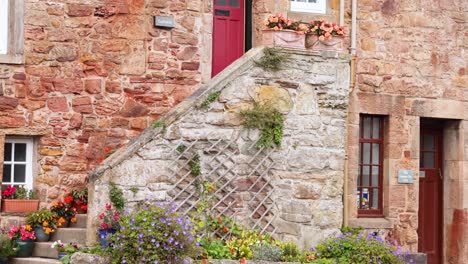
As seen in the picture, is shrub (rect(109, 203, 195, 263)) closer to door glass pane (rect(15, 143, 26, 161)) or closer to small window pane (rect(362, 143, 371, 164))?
door glass pane (rect(15, 143, 26, 161))

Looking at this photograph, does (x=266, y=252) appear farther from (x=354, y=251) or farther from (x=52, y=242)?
(x=52, y=242)

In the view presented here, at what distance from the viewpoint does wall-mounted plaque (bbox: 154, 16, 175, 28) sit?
14203 millimetres

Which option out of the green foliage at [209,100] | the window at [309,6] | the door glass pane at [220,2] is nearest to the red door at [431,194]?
the window at [309,6]

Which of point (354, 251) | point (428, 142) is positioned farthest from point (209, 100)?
point (428, 142)

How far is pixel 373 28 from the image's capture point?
15.7 metres

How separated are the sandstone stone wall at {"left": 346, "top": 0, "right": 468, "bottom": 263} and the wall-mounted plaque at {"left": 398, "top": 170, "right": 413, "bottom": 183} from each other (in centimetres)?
7

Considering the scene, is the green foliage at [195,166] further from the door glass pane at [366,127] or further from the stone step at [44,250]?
the door glass pane at [366,127]

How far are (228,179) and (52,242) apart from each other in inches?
84.0

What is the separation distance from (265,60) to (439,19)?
4.22 m

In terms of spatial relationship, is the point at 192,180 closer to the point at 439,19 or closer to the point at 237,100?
the point at 237,100

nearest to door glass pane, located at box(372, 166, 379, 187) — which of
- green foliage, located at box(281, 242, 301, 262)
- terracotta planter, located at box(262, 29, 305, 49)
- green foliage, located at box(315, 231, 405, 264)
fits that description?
green foliage, located at box(315, 231, 405, 264)

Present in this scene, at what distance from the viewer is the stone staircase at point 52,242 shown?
12.4 meters

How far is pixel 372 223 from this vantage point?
15.4m

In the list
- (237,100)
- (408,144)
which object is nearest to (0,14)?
(237,100)
